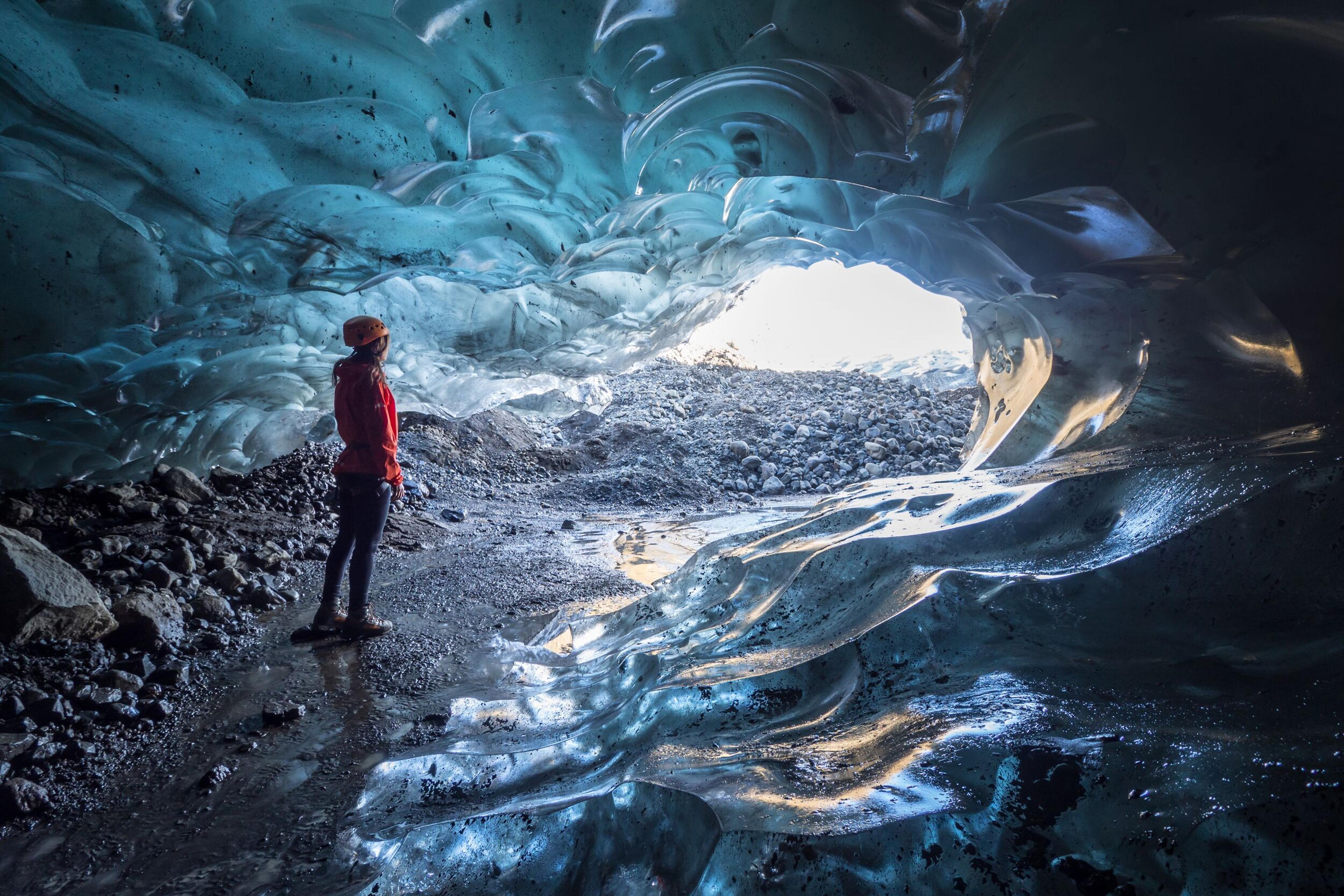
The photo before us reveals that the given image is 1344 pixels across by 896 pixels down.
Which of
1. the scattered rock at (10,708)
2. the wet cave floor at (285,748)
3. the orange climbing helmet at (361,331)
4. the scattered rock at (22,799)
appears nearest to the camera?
the wet cave floor at (285,748)

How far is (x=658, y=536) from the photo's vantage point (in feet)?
18.9

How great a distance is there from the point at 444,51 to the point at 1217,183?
220cm

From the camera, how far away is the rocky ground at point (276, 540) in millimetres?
2326

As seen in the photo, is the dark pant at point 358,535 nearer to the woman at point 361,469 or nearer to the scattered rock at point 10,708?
the woman at point 361,469

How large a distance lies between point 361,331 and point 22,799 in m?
1.88

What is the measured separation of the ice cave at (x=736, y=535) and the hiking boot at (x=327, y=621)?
162 mm

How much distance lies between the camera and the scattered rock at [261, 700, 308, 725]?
7.78 ft

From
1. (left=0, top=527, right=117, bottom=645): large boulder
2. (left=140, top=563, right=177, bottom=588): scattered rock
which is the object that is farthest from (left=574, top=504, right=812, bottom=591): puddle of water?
(left=0, top=527, right=117, bottom=645): large boulder

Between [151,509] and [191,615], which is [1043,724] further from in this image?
[151,509]

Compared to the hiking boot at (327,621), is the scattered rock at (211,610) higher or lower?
lower

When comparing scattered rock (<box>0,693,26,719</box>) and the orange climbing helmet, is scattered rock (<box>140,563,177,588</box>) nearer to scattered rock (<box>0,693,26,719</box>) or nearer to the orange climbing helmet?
scattered rock (<box>0,693,26,719</box>)

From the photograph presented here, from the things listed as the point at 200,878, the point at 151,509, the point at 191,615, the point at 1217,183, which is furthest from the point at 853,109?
the point at 151,509

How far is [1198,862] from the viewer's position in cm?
97

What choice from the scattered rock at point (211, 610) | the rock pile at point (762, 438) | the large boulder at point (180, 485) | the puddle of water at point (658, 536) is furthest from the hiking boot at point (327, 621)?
the rock pile at point (762, 438)
